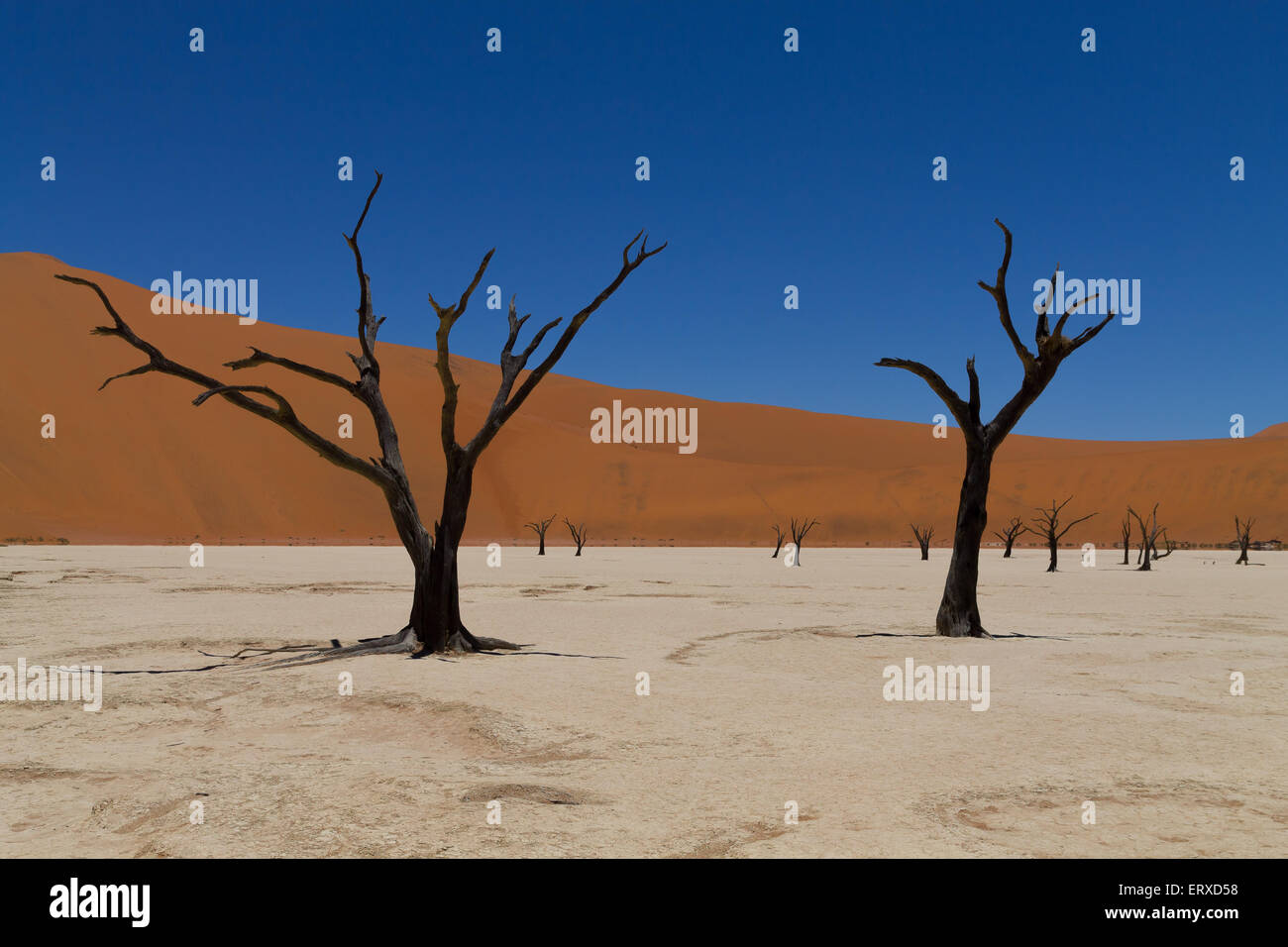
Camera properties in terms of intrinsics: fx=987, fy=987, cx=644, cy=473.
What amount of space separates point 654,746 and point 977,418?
10.3m

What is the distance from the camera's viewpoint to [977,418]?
15.8 metres

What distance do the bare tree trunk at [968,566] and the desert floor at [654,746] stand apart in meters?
0.68

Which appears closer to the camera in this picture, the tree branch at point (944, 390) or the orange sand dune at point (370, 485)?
the tree branch at point (944, 390)

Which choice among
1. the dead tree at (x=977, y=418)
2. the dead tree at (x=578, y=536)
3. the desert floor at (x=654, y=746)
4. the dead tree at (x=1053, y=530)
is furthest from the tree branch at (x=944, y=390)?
the dead tree at (x=578, y=536)

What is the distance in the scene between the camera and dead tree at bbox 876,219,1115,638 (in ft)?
49.7

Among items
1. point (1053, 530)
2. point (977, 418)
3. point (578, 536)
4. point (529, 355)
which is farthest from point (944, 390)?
point (578, 536)

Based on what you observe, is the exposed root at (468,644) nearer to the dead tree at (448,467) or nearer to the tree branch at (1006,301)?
the dead tree at (448,467)

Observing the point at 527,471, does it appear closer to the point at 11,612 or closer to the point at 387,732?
the point at 11,612

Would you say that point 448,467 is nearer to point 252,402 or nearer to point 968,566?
point 252,402

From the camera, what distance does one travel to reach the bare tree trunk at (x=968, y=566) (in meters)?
15.1

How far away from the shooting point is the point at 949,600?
50.2 feet

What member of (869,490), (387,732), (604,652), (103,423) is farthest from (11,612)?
(869,490)

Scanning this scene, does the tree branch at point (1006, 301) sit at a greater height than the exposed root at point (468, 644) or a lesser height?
greater
